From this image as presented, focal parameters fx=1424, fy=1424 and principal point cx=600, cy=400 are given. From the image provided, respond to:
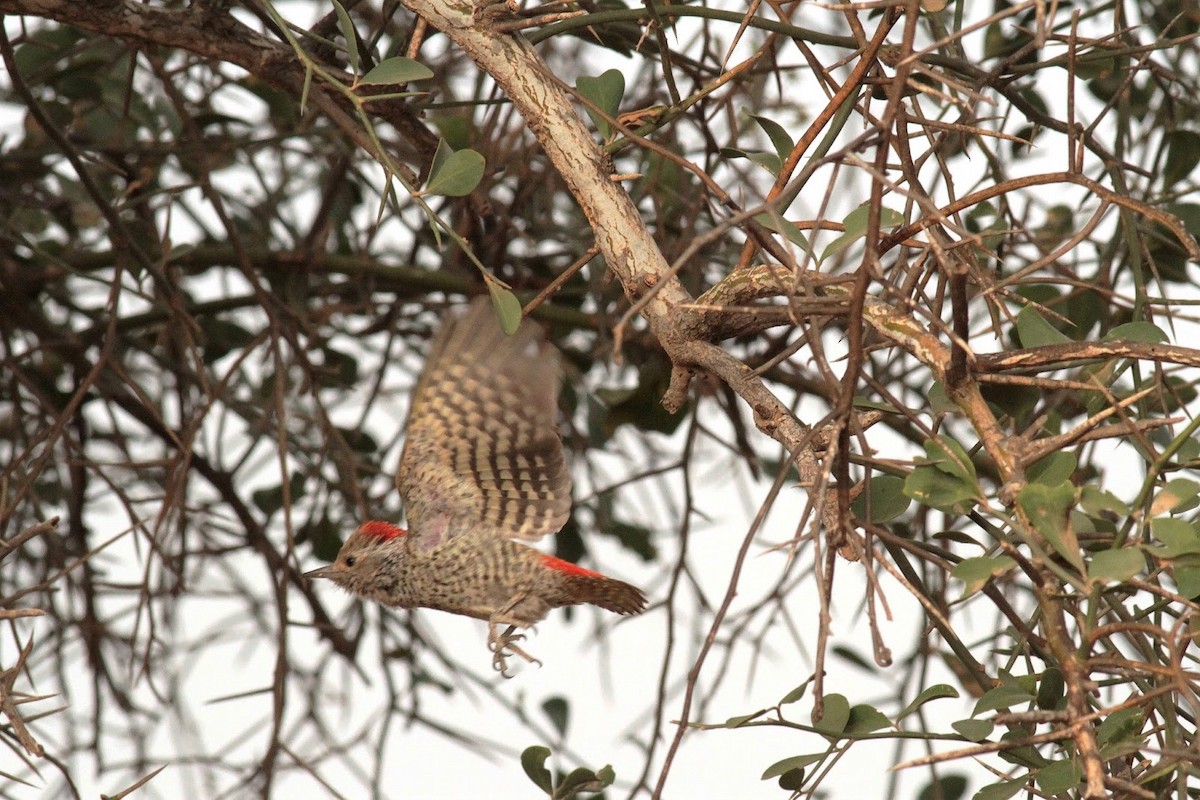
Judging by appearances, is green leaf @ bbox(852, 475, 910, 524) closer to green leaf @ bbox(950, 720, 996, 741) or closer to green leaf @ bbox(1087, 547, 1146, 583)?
green leaf @ bbox(950, 720, 996, 741)

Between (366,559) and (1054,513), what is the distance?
161cm

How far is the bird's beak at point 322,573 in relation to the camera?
2.63 m

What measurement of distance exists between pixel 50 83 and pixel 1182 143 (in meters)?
2.11

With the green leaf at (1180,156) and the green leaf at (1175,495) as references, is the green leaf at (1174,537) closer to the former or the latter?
the green leaf at (1175,495)

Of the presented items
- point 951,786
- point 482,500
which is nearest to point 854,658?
point 951,786

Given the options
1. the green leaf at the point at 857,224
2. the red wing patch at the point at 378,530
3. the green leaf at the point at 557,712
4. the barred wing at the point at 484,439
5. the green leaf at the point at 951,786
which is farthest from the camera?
the green leaf at the point at 557,712

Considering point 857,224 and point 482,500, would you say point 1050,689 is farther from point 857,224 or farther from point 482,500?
point 482,500

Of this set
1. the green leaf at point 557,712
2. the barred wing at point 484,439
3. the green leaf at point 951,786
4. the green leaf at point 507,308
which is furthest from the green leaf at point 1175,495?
the green leaf at point 557,712

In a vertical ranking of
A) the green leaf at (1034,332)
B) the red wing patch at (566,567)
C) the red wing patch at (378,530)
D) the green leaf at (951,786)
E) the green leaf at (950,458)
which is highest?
the red wing patch at (378,530)

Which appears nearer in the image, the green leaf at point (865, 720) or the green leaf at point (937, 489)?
the green leaf at point (937, 489)

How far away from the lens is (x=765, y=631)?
9.02 ft

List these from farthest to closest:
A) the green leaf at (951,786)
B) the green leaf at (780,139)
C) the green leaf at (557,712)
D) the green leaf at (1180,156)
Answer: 1. the green leaf at (557,712)
2. the green leaf at (951,786)
3. the green leaf at (1180,156)
4. the green leaf at (780,139)

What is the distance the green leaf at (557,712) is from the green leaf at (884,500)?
1740mm

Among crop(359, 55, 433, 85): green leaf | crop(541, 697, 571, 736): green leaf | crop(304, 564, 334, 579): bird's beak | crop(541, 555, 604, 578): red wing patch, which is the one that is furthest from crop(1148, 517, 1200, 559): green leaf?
crop(541, 697, 571, 736): green leaf
